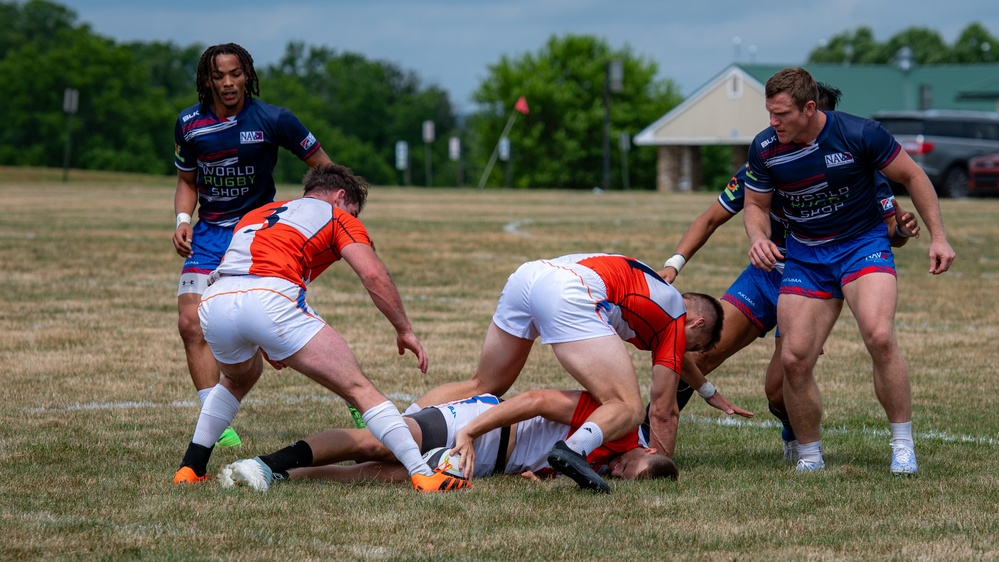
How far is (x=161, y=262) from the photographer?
16938 millimetres

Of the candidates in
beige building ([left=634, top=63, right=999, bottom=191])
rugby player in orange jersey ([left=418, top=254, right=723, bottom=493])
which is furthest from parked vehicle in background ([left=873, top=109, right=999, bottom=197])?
beige building ([left=634, top=63, right=999, bottom=191])

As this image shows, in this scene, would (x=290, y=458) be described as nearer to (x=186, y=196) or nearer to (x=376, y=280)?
(x=376, y=280)

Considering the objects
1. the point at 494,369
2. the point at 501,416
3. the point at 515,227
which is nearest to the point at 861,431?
the point at 494,369

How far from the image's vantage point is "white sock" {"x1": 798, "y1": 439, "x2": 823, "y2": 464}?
6086 mm

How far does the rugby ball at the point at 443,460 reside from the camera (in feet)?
18.3

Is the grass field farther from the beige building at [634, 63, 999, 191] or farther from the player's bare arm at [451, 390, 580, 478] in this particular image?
the beige building at [634, 63, 999, 191]

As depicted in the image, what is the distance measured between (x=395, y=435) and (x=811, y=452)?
7.00 ft

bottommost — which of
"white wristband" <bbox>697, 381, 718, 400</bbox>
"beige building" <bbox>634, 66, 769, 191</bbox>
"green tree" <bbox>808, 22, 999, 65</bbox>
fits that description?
"white wristband" <bbox>697, 381, 718, 400</bbox>

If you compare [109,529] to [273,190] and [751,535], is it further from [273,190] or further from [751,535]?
[273,190]

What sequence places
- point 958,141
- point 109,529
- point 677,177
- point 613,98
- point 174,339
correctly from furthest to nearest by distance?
point 613,98, point 677,177, point 958,141, point 174,339, point 109,529

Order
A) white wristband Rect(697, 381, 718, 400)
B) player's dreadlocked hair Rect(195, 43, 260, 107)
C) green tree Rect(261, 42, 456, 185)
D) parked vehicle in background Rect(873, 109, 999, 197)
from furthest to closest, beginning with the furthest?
green tree Rect(261, 42, 456, 185) < parked vehicle in background Rect(873, 109, 999, 197) < player's dreadlocked hair Rect(195, 43, 260, 107) < white wristband Rect(697, 381, 718, 400)

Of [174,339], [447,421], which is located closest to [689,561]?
[447,421]

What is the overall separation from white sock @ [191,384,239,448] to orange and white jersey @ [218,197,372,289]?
587 mm

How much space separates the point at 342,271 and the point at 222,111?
30.8ft
